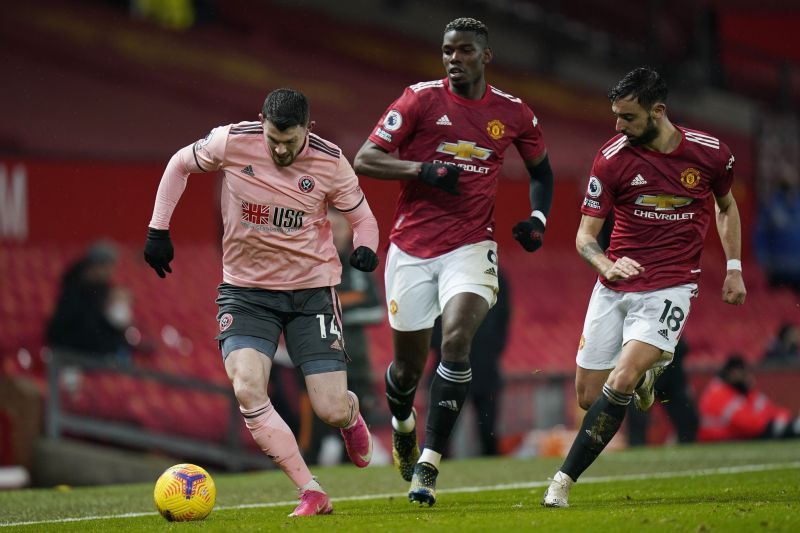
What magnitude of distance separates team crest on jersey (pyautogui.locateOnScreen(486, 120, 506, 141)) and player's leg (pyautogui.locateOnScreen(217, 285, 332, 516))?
1658 mm

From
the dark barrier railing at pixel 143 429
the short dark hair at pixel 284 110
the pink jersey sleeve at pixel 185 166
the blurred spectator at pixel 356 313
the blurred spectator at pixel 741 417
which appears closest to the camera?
the short dark hair at pixel 284 110

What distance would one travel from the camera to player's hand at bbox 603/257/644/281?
7145 mm

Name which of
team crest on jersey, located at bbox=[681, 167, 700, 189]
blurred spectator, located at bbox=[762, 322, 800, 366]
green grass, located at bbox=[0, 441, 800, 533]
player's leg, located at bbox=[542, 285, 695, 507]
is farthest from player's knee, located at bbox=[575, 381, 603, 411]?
A: blurred spectator, located at bbox=[762, 322, 800, 366]

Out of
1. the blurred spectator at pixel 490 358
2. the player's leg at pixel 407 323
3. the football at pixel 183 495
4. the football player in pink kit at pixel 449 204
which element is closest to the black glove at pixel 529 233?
the football player in pink kit at pixel 449 204

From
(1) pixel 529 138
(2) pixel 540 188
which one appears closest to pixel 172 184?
(1) pixel 529 138

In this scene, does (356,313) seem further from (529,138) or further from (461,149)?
(461,149)

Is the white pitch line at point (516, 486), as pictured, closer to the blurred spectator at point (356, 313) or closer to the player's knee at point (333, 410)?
the player's knee at point (333, 410)

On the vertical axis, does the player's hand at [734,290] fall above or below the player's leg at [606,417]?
above

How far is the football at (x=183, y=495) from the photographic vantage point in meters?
7.01

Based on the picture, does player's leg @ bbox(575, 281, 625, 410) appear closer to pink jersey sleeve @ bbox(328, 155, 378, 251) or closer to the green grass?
the green grass

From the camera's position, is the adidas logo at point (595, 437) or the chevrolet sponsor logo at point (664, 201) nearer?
the adidas logo at point (595, 437)

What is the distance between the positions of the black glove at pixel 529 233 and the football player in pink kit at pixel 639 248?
0.36m

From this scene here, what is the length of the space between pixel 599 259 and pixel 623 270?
19cm

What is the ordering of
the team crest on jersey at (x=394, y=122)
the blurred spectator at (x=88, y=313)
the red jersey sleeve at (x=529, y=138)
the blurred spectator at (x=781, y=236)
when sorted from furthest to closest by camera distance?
the blurred spectator at (x=781, y=236) < the blurred spectator at (x=88, y=313) < the red jersey sleeve at (x=529, y=138) < the team crest on jersey at (x=394, y=122)
